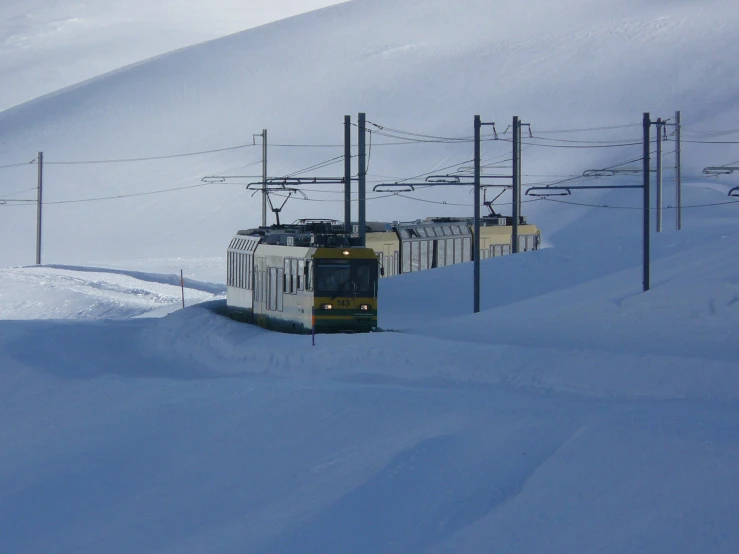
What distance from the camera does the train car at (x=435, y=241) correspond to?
38.5m

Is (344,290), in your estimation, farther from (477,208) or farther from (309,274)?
(477,208)

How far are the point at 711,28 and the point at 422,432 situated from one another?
123780 millimetres

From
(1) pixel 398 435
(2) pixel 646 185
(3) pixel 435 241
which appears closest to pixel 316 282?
(2) pixel 646 185

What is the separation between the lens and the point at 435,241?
137 feet

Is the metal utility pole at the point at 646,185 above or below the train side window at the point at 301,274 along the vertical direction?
above

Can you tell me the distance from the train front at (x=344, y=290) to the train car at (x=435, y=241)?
37.9ft

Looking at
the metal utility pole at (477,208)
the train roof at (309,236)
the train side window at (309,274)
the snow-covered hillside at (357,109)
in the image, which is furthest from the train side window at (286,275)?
the snow-covered hillside at (357,109)

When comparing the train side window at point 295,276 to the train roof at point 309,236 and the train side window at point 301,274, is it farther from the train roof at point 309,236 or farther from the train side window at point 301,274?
the train roof at point 309,236

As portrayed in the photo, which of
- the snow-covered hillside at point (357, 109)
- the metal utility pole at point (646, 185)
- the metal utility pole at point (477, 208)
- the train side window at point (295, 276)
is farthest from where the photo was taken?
the snow-covered hillside at point (357, 109)

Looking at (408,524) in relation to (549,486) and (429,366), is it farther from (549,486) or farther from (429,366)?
(429,366)

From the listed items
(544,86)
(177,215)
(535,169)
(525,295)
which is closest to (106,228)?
(177,215)

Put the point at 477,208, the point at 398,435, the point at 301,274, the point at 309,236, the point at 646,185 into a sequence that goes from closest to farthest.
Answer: the point at 398,435 → the point at 646,185 → the point at 301,274 → the point at 309,236 → the point at 477,208

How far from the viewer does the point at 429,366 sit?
812 inches

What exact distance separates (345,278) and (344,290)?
27 centimetres
